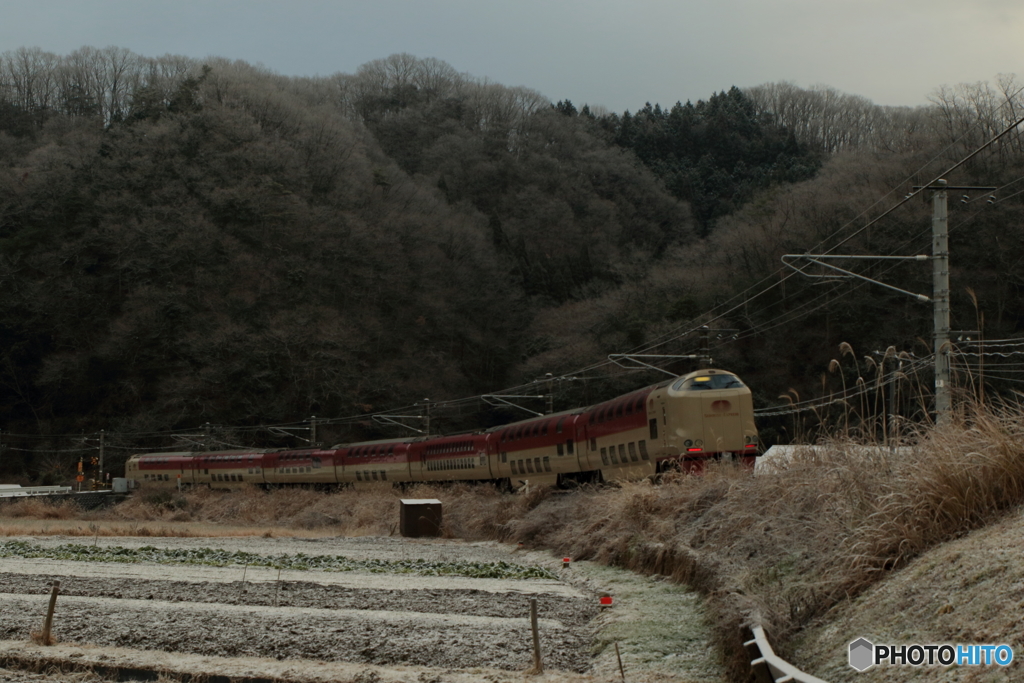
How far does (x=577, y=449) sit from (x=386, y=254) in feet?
172

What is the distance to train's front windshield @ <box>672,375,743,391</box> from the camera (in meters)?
22.4

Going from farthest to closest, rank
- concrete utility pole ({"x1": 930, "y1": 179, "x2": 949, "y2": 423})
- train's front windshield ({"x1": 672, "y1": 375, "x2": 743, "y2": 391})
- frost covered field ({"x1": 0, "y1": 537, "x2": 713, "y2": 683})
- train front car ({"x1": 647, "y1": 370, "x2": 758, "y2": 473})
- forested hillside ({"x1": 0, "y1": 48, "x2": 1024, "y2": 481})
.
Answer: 1. forested hillside ({"x1": 0, "y1": 48, "x2": 1024, "y2": 481})
2. train's front windshield ({"x1": 672, "y1": 375, "x2": 743, "y2": 391})
3. train front car ({"x1": 647, "y1": 370, "x2": 758, "y2": 473})
4. concrete utility pole ({"x1": 930, "y1": 179, "x2": 949, "y2": 423})
5. frost covered field ({"x1": 0, "y1": 537, "x2": 713, "y2": 683})

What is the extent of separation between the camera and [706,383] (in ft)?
74.2

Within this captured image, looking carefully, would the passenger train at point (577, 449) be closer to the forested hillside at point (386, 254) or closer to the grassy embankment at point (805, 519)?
the grassy embankment at point (805, 519)

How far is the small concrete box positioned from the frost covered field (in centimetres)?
884

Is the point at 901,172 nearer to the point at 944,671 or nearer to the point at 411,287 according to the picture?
the point at 411,287

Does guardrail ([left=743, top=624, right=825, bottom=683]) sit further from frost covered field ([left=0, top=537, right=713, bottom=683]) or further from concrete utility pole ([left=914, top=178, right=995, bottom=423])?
concrete utility pole ([left=914, top=178, right=995, bottom=423])

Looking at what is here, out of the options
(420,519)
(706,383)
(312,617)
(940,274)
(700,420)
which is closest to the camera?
(312,617)

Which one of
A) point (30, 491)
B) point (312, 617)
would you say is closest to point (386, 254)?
point (30, 491)

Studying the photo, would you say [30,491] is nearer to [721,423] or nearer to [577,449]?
[577,449]

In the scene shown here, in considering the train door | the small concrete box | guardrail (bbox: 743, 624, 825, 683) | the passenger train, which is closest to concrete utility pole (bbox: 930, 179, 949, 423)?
the passenger train

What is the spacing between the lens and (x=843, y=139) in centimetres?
10106

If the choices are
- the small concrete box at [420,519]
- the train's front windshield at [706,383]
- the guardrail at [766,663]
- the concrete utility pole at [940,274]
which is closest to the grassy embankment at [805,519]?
the guardrail at [766,663]

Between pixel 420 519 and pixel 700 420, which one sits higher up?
pixel 700 420
